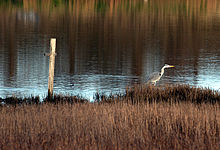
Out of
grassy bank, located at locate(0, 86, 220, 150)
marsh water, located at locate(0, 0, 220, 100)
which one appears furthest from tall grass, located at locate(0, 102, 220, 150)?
marsh water, located at locate(0, 0, 220, 100)

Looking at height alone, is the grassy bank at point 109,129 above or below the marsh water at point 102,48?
below

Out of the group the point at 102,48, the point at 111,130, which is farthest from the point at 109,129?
the point at 102,48

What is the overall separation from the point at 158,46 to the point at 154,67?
1132 cm

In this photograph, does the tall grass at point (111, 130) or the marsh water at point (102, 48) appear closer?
the tall grass at point (111, 130)

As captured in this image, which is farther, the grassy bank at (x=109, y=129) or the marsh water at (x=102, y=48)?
the marsh water at (x=102, y=48)

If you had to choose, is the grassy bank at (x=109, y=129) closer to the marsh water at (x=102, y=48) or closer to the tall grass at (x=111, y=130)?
the tall grass at (x=111, y=130)

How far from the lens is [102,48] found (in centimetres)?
3956

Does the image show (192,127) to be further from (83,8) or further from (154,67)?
(83,8)

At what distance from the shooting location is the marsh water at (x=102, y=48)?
2498cm

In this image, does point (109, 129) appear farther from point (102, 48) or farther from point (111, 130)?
point (102, 48)

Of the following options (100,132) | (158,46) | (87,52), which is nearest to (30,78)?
(87,52)

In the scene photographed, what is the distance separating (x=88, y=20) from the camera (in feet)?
206

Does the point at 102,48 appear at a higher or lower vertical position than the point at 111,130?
Result: higher

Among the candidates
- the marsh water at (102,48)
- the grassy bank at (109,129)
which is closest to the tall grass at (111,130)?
the grassy bank at (109,129)
